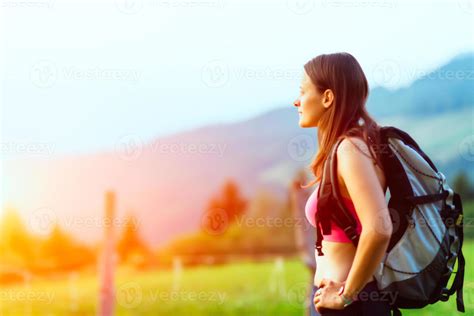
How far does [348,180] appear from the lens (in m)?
2.05

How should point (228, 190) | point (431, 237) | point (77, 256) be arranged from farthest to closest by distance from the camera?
point (228, 190) → point (77, 256) → point (431, 237)

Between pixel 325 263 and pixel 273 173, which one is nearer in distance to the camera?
pixel 325 263

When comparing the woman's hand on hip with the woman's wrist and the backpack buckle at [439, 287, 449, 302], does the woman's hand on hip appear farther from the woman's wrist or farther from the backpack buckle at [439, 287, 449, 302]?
the backpack buckle at [439, 287, 449, 302]

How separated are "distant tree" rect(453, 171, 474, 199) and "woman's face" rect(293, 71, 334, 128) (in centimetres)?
1346

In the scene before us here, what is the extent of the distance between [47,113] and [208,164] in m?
4.18

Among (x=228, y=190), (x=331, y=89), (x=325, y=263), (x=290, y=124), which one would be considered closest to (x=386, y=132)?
(x=331, y=89)

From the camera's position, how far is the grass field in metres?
12.4

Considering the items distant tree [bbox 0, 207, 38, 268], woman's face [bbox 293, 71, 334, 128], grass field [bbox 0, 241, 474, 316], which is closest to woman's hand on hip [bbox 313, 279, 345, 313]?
woman's face [bbox 293, 71, 334, 128]

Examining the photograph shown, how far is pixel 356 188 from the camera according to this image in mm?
2031

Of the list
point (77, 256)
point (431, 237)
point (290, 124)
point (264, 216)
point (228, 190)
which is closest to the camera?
point (431, 237)

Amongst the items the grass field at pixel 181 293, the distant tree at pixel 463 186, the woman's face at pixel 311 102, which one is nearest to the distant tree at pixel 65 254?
the grass field at pixel 181 293

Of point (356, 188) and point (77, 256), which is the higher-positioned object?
point (356, 188)

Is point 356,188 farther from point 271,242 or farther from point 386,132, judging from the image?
point 271,242

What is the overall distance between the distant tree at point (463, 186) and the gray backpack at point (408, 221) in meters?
13.5
